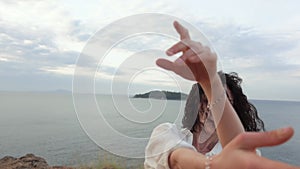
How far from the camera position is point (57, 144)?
3443 mm

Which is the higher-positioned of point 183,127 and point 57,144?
point 183,127

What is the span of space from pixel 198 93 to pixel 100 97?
0.16m

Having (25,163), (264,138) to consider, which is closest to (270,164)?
(264,138)

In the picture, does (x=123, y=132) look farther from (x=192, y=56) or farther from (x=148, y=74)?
(x=192, y=56)

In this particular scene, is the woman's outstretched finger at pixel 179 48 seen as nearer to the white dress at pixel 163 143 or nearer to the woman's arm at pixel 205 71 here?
the woman's arm at pixel 205 71

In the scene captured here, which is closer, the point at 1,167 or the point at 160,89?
the point at 160,89

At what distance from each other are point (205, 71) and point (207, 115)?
0.22 metres

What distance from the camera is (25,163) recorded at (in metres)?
2.73

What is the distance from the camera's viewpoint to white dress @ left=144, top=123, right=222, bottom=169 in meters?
0.49

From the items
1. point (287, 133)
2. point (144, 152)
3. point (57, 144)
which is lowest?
point (57, 144)

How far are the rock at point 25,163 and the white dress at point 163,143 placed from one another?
2.33 meters

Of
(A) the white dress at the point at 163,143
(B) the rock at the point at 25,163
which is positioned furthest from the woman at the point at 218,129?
(B) the rock at the point at 25,163

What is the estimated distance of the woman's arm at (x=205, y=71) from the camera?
36cm

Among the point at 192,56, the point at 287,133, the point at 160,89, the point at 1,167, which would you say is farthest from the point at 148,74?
the point at 1,167
